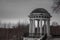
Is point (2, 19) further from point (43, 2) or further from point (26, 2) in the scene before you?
point (43, 2)

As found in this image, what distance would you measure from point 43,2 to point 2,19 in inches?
95.7

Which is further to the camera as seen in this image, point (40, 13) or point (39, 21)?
point (39, 21)

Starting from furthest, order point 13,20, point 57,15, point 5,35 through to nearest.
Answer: point 13,20
point 57,15
point 5,35

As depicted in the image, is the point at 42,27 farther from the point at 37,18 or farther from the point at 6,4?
the point at 6,4

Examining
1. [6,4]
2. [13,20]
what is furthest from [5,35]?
[6,4]

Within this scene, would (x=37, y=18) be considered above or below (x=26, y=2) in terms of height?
below

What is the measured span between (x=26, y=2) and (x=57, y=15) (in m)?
1.84

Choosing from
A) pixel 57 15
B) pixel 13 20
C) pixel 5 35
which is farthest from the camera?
pixel 13 20

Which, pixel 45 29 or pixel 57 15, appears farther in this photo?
pixel 45 29

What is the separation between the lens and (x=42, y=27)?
9.84 meters

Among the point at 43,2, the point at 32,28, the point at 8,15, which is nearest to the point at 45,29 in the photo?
the point at 32,28

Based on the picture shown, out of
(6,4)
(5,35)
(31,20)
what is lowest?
(5,35)

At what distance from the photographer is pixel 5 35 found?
782 centimetres

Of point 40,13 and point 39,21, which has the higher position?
point 40,13
